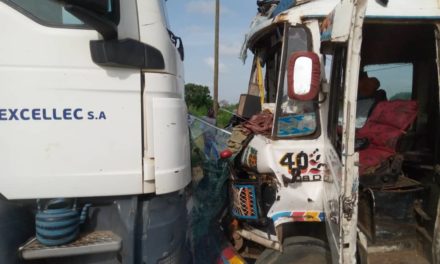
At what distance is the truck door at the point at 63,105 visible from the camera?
179 cm

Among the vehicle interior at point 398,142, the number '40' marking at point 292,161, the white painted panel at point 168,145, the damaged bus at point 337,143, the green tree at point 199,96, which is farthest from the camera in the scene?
the green tree at point 199,96

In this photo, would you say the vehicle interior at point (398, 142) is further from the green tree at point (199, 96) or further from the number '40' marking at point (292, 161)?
the green tree at point (199, 96)

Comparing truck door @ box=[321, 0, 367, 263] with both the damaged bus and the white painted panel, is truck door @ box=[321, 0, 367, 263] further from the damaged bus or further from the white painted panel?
the white painted panel

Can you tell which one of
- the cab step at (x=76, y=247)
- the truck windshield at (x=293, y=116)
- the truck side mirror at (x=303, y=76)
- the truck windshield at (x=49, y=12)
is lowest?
the cab step at (x=76, y=247)

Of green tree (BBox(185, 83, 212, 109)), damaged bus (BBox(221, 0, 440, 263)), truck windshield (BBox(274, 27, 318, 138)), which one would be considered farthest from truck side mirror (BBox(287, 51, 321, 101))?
green tree (BBox(185, 83, 212, 109))

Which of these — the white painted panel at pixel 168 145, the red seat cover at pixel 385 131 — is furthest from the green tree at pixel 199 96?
the white painted panel at pixel 168 145

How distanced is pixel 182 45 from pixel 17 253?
1.68 m

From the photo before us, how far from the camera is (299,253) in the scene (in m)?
2.77

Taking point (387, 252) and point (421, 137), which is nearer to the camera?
point (387, 252)

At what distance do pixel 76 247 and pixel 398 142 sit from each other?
9.36 feet

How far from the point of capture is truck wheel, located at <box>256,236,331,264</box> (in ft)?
9.07

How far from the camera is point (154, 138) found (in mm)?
1986

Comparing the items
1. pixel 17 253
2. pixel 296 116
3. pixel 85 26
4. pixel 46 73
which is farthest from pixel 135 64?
pixel 296 116

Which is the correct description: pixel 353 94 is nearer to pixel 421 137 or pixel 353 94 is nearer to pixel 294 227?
pixel 294 227
